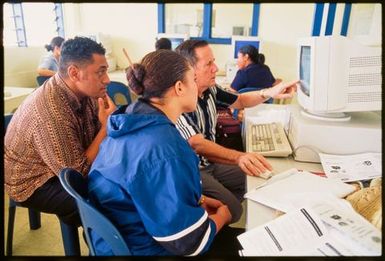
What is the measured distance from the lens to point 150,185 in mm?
776

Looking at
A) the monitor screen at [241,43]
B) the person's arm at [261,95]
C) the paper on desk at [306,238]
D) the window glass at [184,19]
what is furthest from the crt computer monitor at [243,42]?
the paper on desk at [306,238]

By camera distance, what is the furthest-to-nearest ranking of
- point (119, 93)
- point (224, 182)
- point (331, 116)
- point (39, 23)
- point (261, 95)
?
1. point (39, 23)
2. point (119, 93)
3. point (261, 95)
4. point (224, 182)
5. point (331, 116)

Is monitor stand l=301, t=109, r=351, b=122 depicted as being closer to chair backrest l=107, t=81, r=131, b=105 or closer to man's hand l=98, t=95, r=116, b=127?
man's hand l=98, t=95, r=116, b=127

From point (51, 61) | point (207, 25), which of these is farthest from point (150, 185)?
point (207, 25)

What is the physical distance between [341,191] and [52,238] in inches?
62.7

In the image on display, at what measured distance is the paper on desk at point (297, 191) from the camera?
2.89 ft

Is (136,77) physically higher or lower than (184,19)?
lower

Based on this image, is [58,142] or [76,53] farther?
[76,53]

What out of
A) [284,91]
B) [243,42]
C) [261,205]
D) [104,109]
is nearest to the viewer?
[261,205]

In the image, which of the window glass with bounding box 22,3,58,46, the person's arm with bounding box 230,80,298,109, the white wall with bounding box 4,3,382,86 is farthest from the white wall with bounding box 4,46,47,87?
the person's arm with bounding box 230,80,298,109

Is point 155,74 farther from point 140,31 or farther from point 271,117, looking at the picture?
point 140,31

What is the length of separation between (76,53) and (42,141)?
427 mm

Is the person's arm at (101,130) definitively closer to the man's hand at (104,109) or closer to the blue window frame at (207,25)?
the man's hand at (104,109)

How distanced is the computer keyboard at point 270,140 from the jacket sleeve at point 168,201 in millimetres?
568
